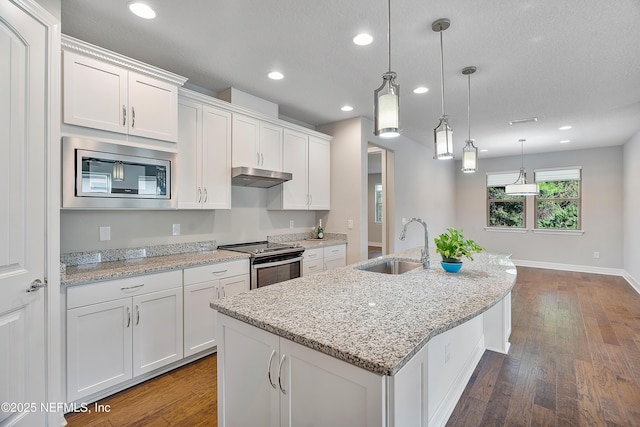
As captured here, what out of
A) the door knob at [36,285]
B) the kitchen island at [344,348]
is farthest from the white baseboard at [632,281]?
the door knob at [36,285]

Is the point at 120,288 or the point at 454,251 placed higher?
the point at 454,251

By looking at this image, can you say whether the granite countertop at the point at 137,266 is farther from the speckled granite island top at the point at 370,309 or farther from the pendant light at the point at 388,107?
the pendant light at the point at 388,107

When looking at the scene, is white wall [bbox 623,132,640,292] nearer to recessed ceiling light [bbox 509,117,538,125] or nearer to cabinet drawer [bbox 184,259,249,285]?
recessed ceiling light [bbox 509,117,538,125]

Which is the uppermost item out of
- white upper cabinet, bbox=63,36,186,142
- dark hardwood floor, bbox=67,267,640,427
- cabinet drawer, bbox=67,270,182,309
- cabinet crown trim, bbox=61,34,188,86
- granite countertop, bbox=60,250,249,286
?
cabinet crown trim, bbox=61,34,188,86

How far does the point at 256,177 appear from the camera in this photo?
3.27 m

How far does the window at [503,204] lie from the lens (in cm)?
733

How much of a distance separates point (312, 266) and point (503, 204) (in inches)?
241

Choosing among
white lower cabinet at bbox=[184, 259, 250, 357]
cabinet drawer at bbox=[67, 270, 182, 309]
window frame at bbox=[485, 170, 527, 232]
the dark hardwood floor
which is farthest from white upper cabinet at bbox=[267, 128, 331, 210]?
window frame at bbox=[485, 170, 527, 232]

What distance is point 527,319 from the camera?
12.2ft

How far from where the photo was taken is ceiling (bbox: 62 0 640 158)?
6.54 feet

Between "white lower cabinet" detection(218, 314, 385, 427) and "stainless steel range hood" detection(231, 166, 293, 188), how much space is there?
190cm

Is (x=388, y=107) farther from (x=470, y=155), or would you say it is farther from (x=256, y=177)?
(x=256, y=177)

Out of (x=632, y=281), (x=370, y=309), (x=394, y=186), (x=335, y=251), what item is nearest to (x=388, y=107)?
(x=370, y=309)

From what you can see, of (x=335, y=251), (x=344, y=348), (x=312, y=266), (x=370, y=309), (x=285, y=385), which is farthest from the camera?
(x=335, y=251)
